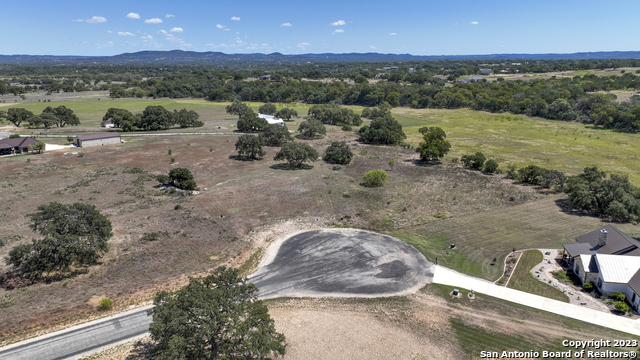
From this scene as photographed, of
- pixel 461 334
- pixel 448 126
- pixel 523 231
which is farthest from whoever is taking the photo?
pixel 448 126

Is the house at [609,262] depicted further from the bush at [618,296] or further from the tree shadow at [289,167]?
the tree shadow at [289,167]

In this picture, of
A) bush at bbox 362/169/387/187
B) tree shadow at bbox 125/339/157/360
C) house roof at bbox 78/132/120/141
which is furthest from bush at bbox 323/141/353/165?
house roof at bbox 78/132/120/141

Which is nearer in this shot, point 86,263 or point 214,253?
point 86,263

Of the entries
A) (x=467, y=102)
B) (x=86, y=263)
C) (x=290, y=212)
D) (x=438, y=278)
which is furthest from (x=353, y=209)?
(x=467, y=102)

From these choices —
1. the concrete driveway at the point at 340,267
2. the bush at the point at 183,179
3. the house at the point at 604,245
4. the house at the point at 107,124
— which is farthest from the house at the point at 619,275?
the house at the point at 107,124

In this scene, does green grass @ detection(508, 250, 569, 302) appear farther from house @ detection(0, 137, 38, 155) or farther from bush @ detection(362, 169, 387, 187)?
house @ detection(0, 137, 38, 155)

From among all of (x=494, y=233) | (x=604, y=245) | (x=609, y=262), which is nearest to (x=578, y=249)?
(x=604, y=245)

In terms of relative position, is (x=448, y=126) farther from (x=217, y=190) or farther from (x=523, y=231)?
(x=217, y=190)
